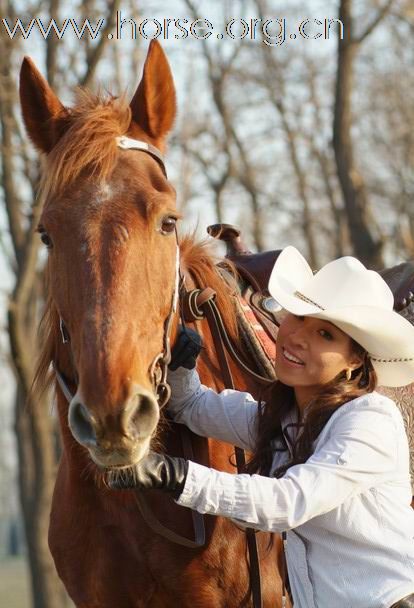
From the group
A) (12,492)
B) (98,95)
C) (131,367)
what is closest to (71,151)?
(98,95)

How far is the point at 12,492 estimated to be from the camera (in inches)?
3504

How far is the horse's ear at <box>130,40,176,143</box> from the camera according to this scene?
4277 millimetres

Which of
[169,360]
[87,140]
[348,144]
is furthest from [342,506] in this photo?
[348,144]

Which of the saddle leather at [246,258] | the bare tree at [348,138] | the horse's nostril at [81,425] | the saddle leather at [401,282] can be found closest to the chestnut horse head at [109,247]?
the horse's nostril at [81,425]

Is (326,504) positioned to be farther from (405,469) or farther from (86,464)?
(86,464)

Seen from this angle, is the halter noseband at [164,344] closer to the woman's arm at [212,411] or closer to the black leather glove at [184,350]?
the black leather glove at [184,350]

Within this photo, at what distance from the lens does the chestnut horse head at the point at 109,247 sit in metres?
3.36

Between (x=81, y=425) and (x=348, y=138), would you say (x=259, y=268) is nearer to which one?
(x=81, y=425)

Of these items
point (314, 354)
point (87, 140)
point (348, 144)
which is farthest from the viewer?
point (348, 144)

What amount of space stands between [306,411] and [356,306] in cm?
43

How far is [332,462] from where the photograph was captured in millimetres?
3547

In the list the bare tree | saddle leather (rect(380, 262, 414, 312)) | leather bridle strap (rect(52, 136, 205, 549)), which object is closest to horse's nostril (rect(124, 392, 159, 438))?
leather bridle strap (rect(52, 136, 205, 549))

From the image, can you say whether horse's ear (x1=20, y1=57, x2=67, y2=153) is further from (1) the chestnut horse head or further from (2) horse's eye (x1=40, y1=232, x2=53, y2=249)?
(2) horse's eye (x1=40, y1=232, x2=53, y2=249)

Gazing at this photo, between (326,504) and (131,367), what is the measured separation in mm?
806
